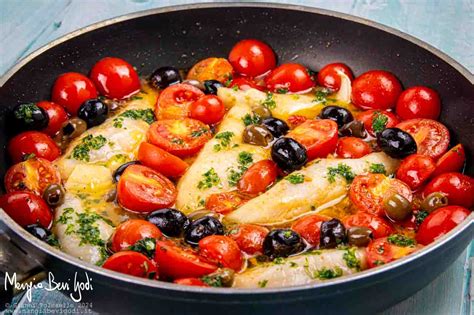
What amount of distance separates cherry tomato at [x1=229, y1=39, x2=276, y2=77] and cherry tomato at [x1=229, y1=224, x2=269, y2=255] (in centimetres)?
178

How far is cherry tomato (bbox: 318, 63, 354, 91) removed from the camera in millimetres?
5258

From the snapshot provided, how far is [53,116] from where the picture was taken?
4.85m

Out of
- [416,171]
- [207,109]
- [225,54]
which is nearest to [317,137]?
[416,171]

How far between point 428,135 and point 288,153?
919 mm

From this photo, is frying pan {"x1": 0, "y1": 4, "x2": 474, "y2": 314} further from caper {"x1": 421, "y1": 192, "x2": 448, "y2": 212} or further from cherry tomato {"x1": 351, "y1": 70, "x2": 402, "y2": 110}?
caper {"x1": 421, "y1": 192, "x2": 448, "y2": 212}

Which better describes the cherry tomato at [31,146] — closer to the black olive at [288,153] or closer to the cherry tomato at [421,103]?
the black olive at [288,153]

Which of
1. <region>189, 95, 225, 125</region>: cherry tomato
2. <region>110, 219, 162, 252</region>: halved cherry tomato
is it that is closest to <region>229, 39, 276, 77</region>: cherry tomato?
<region>189, 95, 225, 125</region>: cherry tomato

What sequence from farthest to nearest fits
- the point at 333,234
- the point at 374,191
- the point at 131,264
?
the point at 374,191
the point at 333,234
the point at 131,264

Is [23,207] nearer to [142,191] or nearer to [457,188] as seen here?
[142,191]

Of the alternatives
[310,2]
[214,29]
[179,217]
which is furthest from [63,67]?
[310,2]

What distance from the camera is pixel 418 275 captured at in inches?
134

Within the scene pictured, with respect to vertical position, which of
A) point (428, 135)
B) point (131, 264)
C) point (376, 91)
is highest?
point (376, 91)

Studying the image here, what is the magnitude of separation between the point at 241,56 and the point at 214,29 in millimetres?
339

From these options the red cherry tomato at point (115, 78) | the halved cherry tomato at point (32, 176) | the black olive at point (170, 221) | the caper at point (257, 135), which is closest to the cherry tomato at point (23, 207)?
the halved cherry tomato at point (32, 176)
